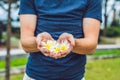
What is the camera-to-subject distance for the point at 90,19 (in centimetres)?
188

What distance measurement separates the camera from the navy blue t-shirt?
72.6 inches

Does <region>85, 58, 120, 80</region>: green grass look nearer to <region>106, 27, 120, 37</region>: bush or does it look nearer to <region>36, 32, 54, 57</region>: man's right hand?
<region>36, 32, 54, 57</region>: man's right hand

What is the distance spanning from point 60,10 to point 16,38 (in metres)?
19.3

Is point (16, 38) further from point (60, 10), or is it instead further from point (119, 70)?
point (60, 10)

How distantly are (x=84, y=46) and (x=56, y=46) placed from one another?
0.57 feet

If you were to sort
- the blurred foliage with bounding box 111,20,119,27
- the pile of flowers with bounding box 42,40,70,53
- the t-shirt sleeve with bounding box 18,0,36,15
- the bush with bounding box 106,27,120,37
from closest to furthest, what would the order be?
the pile of flowers with bounding box 42,40,70,53, the t-shirt sleeve with bounding box 18,0,36,15, the bush with bounding box 106,27,120,37, the blurred foliage with bounding box 111,20,119,27

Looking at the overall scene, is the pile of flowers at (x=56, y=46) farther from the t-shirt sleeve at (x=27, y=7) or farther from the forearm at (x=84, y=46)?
the t-shirt sleeve at (x=27, y=7)

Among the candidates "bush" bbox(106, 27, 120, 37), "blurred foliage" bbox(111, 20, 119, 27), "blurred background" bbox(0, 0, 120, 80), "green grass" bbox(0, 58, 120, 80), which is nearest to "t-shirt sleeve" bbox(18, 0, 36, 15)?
"blurred background" bbox(0, 0, 120, 80)

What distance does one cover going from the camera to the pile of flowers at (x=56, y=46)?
1686mm

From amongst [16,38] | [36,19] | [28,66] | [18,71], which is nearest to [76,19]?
[36,19]

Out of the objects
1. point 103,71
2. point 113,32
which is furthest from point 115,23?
point 103,71

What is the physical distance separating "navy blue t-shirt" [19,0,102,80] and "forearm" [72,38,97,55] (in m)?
0.05

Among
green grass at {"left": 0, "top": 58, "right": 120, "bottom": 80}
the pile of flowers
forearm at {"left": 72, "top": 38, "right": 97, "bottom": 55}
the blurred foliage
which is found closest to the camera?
the pile of flowers

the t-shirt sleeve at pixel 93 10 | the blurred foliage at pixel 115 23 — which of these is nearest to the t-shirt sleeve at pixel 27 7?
the t-shirt sleeve at pixel 93 10
